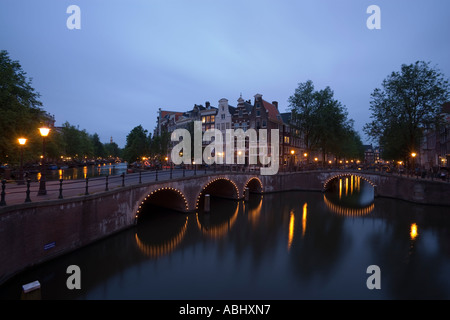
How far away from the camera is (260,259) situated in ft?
45.4

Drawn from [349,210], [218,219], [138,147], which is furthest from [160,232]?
[138,147]

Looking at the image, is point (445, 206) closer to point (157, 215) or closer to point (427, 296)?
point (427, 296)

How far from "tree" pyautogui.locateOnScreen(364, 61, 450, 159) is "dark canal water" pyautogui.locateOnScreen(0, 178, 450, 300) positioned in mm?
12170

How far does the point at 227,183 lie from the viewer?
103 ft

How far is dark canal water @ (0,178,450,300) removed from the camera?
1018 cm

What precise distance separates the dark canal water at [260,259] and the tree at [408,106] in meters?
12.2

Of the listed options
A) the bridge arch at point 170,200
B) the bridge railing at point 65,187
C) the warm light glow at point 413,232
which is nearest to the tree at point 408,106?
the bridge railing at point 65,187

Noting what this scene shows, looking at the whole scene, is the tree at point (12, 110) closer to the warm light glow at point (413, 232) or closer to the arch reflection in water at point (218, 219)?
the arch reflection in water at point (218, 219)

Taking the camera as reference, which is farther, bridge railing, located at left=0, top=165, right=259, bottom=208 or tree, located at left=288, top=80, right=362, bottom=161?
tree, located at left=288, top=80, right=362, bottom=161

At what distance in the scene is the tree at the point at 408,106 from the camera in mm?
29328

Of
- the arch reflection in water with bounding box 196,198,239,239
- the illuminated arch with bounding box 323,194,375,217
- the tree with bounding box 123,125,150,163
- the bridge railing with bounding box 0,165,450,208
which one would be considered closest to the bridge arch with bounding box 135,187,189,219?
the arch reflection in water with bounding box 196,198,239,239

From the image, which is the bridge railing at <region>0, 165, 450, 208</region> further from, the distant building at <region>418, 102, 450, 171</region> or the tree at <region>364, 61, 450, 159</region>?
the distant building at <region>418, 102, 450, 171</region>
